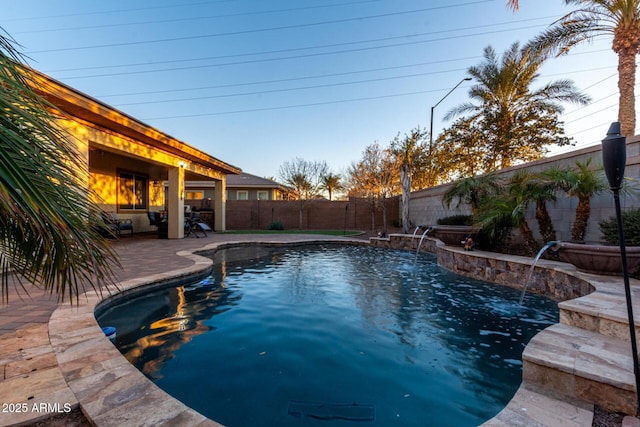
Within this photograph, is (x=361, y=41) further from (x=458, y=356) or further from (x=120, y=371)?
(x=120, y=371)

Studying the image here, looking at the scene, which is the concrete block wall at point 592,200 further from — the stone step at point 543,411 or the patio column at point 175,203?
the patio column at point 175,203

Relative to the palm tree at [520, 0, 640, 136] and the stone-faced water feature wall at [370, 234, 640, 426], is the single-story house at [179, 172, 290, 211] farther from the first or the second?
the stone-faced water feature wall at [370, 234, 640, 426]

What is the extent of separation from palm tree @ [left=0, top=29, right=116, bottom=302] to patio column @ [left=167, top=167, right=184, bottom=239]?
1023 cm

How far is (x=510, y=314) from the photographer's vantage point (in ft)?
13.8

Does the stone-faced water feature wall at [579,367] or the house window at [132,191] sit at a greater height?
the house window at [132,191]

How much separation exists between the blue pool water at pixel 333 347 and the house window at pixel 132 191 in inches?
364

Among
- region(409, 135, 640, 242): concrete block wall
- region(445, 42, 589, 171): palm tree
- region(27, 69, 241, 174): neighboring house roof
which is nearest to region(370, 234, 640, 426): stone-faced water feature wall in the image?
region(409, 135, 640, 242): concrete block wall

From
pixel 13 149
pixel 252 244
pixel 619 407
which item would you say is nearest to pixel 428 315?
pixel 619 407

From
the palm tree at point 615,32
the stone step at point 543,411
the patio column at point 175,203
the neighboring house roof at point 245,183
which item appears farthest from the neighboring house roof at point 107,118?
the neighboring house roof at point 245,183

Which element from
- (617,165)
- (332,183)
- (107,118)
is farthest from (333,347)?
(332,183)

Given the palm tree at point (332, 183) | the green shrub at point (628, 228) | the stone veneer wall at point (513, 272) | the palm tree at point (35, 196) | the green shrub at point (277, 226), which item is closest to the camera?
the palm tree at point (35, 196)

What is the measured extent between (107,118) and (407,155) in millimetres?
11285

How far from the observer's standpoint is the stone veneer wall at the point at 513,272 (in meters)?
4.59

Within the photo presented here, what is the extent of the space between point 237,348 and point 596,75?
52.9 feet
